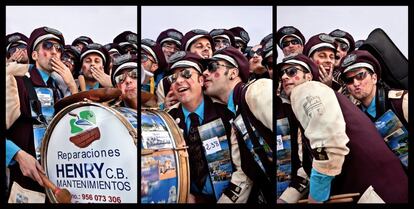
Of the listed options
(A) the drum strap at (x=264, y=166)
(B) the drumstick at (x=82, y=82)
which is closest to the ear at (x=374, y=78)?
(A) the drum strap at (x=264, y=166)

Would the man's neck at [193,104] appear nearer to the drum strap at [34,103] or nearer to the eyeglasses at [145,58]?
the eyeglasses at [145,58]

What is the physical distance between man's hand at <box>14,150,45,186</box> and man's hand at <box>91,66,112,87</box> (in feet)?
2.83

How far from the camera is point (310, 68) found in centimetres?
511

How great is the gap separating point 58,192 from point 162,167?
2.97ft

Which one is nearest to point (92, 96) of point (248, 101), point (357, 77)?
point (248, 101)

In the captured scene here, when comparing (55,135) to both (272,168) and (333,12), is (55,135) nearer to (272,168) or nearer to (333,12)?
(272,168)

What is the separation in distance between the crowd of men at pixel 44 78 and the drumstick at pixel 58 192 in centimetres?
4

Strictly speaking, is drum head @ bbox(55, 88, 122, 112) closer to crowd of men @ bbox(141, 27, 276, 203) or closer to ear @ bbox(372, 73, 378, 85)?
crowd of men @ bbox(141, 27, 276, 203)

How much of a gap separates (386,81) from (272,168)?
3.81 ft

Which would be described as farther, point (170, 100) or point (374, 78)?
point (170, 100)

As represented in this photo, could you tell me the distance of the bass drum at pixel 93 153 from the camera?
5.05m

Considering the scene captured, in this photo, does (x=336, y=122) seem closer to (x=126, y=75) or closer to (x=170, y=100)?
(x=170, y=100)

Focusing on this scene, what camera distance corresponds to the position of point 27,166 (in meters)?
5.18

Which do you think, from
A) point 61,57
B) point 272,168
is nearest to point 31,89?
point 61,57
